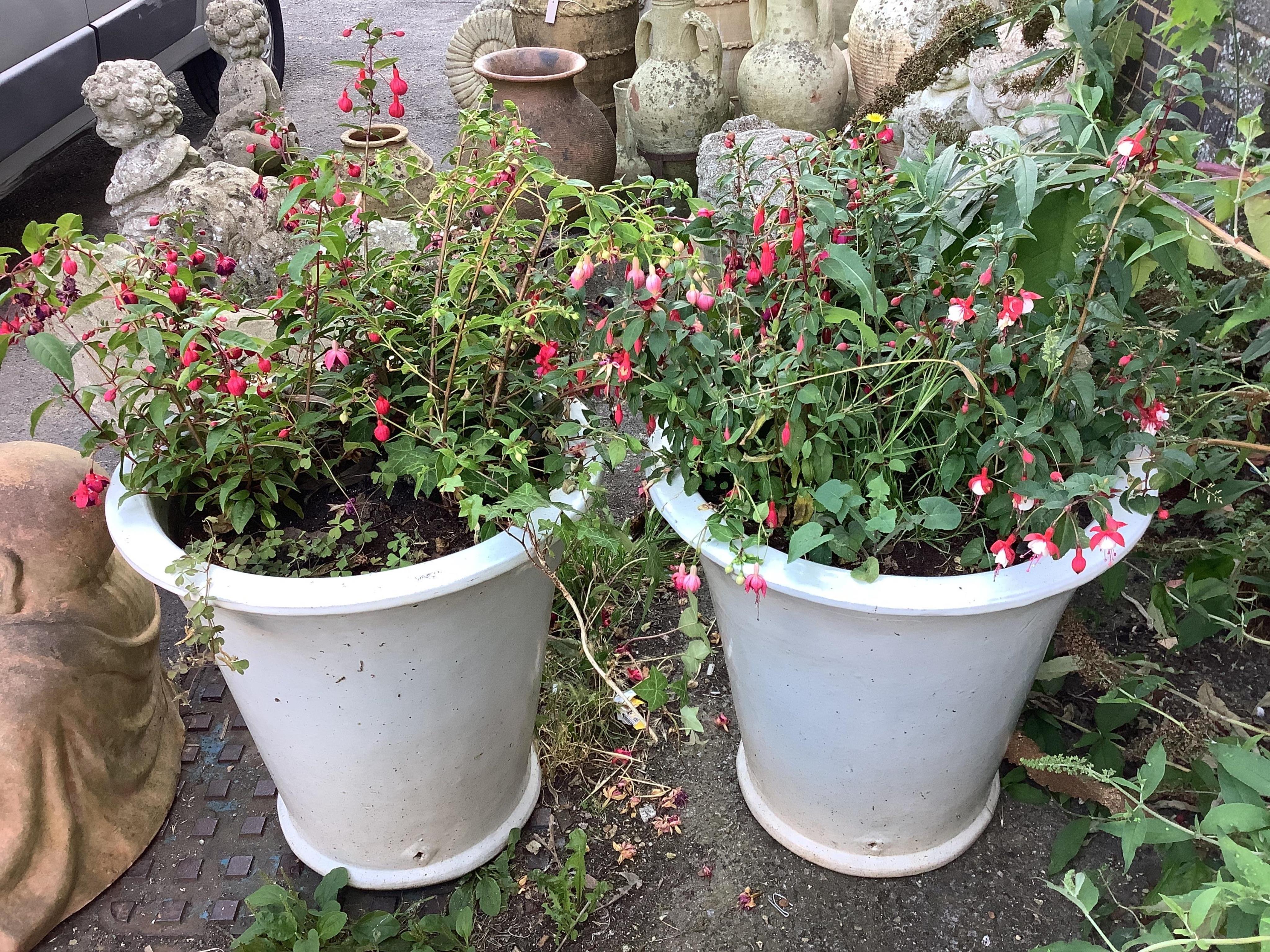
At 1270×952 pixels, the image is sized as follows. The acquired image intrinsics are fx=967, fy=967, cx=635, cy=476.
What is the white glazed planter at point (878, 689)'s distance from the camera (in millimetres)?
1261

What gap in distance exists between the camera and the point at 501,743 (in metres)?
1.61

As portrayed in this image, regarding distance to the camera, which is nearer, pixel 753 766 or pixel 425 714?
pixel 425 714

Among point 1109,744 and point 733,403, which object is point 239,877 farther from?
point 1109,744

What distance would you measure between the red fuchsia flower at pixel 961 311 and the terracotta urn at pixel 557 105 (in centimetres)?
235

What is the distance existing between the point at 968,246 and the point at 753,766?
982 millimetres

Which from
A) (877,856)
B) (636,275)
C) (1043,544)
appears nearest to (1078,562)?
(1043,544)

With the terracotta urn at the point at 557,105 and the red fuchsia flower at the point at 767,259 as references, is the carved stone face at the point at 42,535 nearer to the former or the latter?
the red fuchsia flower at the point at 767,259

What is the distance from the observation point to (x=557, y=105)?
339 centimetres

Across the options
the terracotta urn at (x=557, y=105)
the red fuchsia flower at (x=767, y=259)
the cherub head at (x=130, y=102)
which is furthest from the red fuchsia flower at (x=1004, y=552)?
the cherub head at (x=130, y=102)

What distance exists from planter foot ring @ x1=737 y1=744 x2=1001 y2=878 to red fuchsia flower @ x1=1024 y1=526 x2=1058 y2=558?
657mm

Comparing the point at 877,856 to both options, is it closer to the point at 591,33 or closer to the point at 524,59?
the point at 524,59

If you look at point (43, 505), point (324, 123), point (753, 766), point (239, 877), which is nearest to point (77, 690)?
point (43, 505)

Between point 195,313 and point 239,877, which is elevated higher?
point 195,313

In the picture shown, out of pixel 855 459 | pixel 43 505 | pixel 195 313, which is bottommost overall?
pixel 43 505
